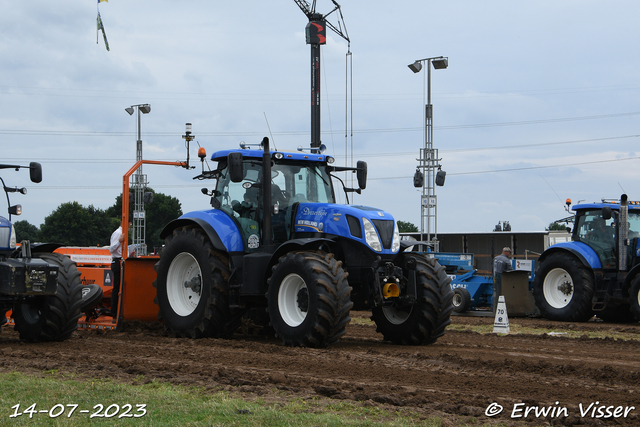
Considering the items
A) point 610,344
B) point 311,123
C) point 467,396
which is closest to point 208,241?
point 467,396

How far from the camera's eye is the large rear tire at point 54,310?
9.22 metres

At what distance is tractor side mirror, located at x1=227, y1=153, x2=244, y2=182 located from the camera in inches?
365

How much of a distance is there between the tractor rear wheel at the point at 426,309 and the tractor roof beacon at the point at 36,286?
13.9ft

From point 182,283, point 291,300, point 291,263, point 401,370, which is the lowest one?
point 401,370

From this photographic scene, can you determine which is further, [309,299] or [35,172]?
[35,172]

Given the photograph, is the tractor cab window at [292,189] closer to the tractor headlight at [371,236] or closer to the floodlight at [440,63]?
the tractor headlight at [371,236]

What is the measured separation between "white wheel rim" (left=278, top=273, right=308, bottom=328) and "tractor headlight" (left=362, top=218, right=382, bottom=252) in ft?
3.21

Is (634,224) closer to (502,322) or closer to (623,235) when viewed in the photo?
(623,235)

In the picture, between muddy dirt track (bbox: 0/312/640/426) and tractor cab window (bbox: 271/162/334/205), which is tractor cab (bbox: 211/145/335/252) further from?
muddy dirt track (bbox: 0/312/640/426)

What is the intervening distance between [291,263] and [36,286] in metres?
3.05

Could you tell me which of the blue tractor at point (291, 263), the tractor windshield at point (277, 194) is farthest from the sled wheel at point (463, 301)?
the tractor windshield at point (277, 194)

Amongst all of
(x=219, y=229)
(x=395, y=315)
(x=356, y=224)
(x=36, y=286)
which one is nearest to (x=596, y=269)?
(x=395, y=315)

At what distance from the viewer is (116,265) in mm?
11312

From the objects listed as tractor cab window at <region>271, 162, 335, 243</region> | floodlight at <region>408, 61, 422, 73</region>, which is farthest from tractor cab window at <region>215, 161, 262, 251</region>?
floodlight at <region>408, 61, 422, 73</region>
